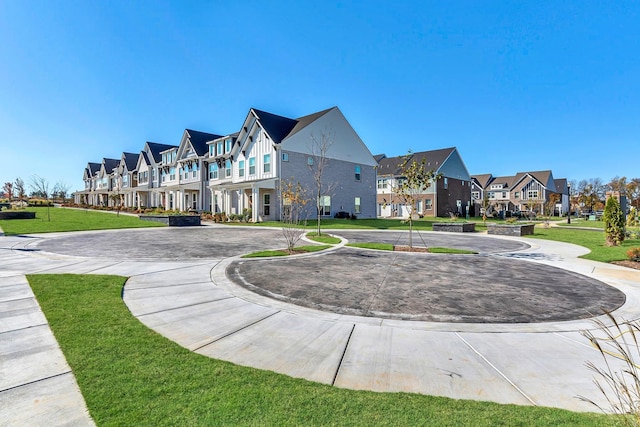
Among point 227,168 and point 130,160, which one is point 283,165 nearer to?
point 227,168

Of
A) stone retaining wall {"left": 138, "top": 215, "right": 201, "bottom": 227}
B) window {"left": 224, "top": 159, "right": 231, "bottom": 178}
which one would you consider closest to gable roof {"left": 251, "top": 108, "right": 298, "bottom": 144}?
window {"left": 224, "top": 159, "right": 231, "bottom": 178}

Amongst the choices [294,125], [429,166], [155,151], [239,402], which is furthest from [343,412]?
[155,151]

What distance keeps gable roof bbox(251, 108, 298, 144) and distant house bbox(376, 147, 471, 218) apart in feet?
58.4

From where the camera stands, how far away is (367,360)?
3607 mm

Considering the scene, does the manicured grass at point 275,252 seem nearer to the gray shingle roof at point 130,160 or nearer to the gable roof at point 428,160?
the gable roof at point 428,160

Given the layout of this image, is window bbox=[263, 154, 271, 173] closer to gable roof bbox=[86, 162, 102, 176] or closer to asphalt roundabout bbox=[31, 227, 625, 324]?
asphalt roundabout bbox=[31, 227, 625, 324]

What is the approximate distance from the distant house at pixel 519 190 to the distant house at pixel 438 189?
36.0 ft

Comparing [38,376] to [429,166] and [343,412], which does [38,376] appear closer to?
[343,412]

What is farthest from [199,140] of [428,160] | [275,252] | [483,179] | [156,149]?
[483,179]

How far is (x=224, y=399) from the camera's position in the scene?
2709 mm

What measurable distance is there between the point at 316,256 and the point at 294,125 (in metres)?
23.8

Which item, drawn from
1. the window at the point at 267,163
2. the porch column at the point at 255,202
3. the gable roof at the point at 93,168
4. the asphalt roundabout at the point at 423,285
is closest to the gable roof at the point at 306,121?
the window at the point at 267,163

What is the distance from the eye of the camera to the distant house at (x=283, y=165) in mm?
28172

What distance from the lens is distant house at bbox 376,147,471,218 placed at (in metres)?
45.1
